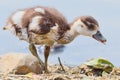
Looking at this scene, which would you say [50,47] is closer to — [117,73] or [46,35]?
[46,35]

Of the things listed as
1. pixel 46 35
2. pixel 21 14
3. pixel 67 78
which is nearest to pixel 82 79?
pixel 67 78

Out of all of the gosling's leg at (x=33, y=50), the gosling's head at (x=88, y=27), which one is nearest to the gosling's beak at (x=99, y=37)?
the gosling's head at (x=88, y=27)

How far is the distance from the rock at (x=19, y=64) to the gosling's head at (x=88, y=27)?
1.83ft

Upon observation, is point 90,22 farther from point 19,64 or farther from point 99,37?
point 19,64

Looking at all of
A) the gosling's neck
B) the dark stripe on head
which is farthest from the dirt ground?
the dark stripe on head

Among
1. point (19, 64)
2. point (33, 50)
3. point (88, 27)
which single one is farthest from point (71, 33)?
point (19, 64)

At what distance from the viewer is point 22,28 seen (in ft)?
16.6

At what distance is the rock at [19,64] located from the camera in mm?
4809

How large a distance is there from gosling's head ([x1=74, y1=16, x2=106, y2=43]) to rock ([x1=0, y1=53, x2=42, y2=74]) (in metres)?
0.56

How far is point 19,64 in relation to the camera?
4.82 m

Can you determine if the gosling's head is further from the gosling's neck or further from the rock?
the rock

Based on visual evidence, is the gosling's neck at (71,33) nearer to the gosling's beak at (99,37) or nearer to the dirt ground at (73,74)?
the gosling's beak at (99,37)

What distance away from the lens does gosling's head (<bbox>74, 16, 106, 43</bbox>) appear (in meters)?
5.16

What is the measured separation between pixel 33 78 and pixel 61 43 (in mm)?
1091
